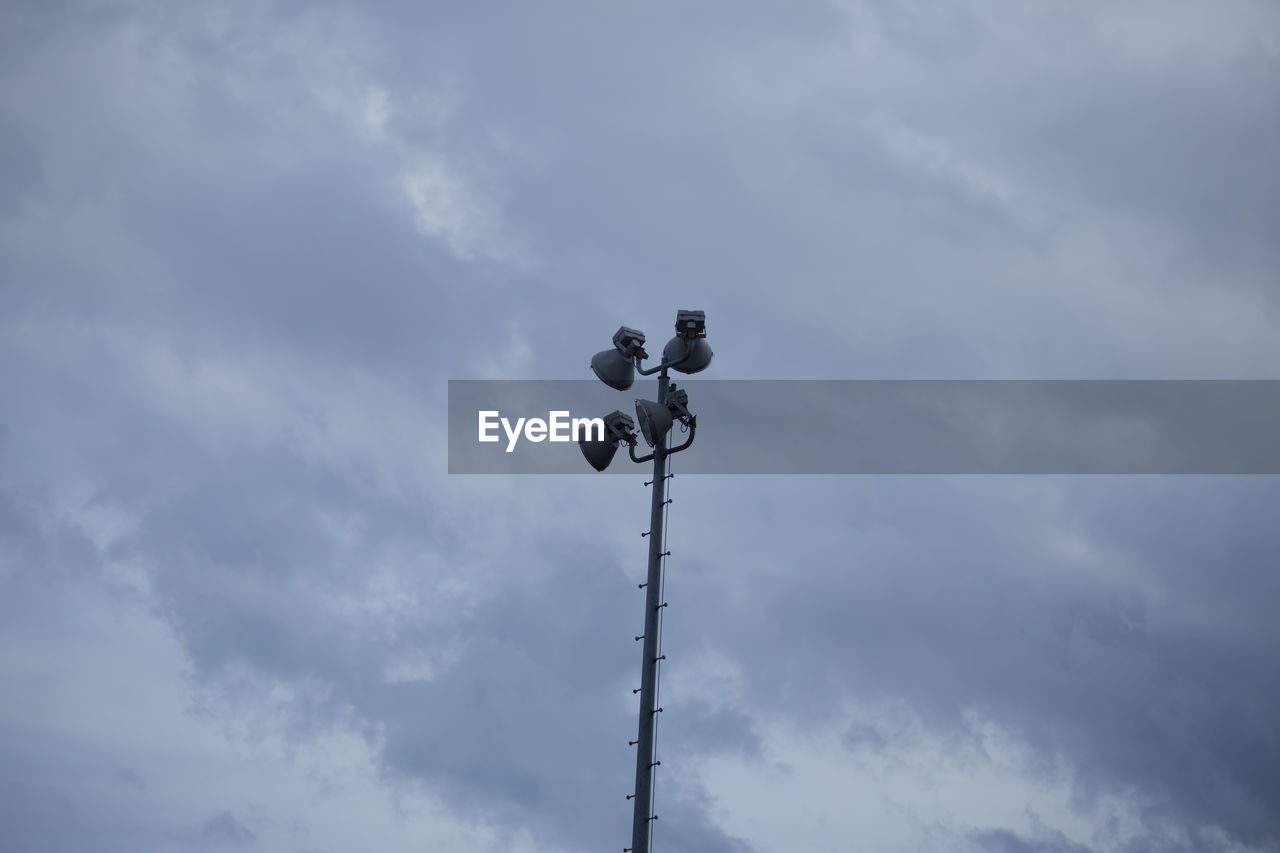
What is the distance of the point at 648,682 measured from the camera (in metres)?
21.6

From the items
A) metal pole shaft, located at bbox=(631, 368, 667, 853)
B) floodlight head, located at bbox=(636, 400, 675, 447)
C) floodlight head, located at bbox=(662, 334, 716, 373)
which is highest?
floodlight head, located at bbox=(662, 334, 716, 373)

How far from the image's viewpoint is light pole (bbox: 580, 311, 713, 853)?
2117 cm

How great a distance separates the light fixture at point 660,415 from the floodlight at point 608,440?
0.28 m

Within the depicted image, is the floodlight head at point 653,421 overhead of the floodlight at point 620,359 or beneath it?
beneath

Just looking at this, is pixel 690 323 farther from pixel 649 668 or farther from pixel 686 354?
pixel 649 668

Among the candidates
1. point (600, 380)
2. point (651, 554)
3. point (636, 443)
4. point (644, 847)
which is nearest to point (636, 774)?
point (644, 847)

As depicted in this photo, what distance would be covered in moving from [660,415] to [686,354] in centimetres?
136

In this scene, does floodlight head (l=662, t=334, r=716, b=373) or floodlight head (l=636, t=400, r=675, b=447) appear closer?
floodlight head (l=636, t=400, r=675, b=447)

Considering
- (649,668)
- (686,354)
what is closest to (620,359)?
(686,354)

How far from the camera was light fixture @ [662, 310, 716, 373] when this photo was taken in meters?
23.6

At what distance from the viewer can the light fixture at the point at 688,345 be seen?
2361 centimetres

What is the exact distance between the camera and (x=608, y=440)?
2355cm

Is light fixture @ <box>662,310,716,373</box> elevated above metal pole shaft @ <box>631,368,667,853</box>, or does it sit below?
above

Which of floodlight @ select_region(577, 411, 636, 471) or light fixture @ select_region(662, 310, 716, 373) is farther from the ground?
light fixture @ select_region(662, 310, 716, 373)
